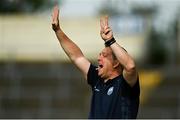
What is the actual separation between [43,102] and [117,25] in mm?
7953

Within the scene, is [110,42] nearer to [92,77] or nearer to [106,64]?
[106,64]

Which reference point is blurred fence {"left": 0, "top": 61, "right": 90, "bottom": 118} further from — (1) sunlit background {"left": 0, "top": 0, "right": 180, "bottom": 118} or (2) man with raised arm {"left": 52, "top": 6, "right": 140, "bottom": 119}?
(2) man with raised arm {"left": 52, "top": 6, "right": 140, "bottom": 119}

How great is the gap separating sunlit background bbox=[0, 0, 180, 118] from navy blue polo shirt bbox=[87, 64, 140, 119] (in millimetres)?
10738

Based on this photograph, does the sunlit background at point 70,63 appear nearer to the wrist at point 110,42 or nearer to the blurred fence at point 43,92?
the blurred fence at point 43,92

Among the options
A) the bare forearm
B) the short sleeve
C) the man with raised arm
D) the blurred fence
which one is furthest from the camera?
the blurred fence

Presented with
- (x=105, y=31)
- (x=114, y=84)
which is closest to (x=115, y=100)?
(x=114, y=84)

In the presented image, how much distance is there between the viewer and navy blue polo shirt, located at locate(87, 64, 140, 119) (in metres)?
6.32

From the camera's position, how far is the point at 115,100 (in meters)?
6.37

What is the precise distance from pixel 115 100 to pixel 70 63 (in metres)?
18.5

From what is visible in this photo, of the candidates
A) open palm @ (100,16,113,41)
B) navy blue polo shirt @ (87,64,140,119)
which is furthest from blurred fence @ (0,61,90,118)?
open palm @ (100,16,113,41)

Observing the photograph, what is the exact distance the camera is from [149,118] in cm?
1692

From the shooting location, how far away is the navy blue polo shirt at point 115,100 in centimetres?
632

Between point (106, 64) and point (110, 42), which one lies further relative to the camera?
point (106, 64)

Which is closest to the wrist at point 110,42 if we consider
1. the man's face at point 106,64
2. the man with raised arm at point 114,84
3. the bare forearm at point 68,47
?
the man with raised arm at point 114,84
